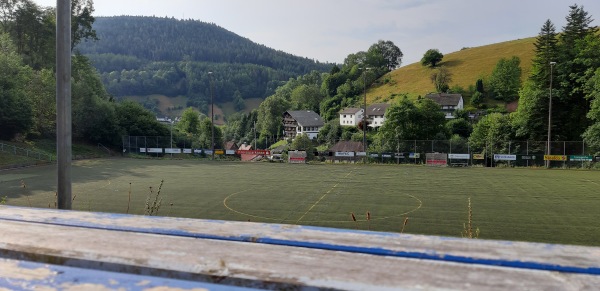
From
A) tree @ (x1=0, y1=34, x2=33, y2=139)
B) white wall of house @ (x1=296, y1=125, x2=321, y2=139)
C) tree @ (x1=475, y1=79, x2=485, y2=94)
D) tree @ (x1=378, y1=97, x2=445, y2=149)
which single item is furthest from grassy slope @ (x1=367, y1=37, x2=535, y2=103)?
tree @ (x1=0, y1=34, x2=33, y2=139)

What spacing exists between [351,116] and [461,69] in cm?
3275

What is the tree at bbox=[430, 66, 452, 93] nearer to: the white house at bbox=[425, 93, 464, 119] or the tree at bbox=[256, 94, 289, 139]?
the white house at bbox=[425, 93, 464, 119]

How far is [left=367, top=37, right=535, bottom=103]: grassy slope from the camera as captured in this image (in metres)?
Result: 98.9

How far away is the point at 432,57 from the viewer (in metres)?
112

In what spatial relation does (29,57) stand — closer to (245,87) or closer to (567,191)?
(567,191)

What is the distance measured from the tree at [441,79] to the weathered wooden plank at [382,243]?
9864 centimetres

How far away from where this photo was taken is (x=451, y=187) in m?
23.4

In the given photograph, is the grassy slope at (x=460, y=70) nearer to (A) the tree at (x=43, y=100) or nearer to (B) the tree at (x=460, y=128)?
(B) the tree at (x=460, y=128)

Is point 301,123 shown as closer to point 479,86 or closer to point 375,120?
point 375,120

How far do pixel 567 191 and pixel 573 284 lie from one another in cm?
2413

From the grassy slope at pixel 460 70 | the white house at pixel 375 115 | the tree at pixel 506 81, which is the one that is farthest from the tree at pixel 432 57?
the white house at pixel 375 115

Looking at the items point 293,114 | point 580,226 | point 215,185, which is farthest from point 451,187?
point 293,114

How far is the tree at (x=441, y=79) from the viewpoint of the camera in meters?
96.3

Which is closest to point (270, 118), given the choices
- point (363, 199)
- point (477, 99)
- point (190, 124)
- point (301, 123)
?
point (301, 123)
